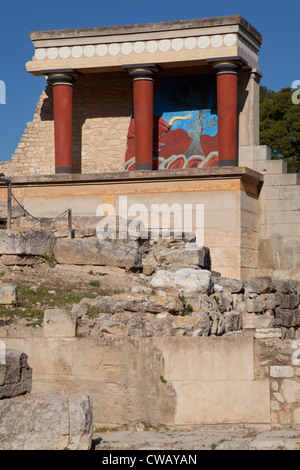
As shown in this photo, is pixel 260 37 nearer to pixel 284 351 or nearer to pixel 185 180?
pixel 185 180

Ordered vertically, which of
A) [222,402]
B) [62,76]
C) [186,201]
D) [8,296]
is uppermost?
[62,76]

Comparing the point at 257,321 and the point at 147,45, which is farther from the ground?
the point at 147,45

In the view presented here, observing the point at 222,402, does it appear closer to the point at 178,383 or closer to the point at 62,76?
the point at 178,383

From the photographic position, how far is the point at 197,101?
69.1 feet

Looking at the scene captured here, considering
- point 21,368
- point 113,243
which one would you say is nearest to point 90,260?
point 113,243

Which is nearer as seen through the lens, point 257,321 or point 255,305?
point 257,321

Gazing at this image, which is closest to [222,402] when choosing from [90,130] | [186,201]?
[186,201]

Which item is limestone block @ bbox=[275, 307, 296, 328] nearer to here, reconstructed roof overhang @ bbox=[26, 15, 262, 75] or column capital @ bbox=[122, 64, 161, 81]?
reconstructed roof overhang @ bbox=[26, 15, 262, 75]

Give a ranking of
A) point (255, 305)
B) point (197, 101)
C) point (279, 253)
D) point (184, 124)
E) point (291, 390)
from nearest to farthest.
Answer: point (291, 390) < point (255, 305) < point (279, 253) < point (197, 101) < point (184, 124)

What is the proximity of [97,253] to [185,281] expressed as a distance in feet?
7.44

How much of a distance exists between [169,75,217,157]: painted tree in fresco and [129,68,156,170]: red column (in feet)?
4.63

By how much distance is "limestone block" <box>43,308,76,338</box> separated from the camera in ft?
32.6

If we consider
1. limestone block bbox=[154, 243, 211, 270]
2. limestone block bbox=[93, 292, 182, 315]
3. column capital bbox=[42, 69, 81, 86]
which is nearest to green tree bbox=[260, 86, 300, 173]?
column capital bbox=[42, 69, 81, 86]

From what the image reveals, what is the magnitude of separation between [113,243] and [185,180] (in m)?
4.37
